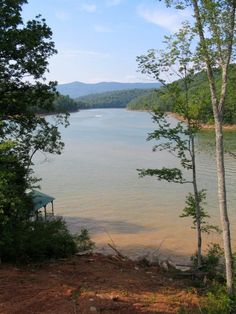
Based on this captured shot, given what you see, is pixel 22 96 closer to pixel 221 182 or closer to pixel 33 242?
pixel 33 242

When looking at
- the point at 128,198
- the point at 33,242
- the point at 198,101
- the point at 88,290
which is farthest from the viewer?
the point at 128,198

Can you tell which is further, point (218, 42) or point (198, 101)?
point (198, 101)

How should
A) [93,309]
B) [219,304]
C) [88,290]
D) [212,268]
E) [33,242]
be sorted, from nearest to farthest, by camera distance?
[93,309] < [219,304] < [88,290] < [33,242] < [212,268]

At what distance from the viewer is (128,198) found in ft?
108

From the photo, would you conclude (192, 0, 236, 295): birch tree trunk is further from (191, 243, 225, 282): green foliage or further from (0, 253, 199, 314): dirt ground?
(191, 243, 225, 282): green foliage

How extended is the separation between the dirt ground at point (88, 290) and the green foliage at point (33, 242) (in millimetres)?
536

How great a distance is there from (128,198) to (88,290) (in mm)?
23453

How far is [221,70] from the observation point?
8.95m

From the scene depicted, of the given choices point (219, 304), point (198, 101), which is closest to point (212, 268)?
point (219, 304)

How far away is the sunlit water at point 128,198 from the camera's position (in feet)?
75.8

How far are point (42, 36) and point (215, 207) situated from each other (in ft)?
64.1

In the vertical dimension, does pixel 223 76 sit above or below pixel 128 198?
above

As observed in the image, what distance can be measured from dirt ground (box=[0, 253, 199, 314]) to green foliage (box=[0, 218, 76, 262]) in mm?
536

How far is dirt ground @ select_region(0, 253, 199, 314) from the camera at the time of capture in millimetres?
8248
